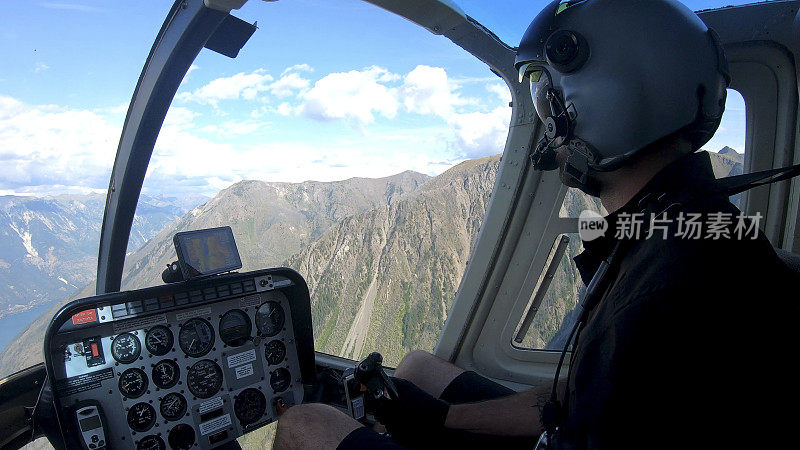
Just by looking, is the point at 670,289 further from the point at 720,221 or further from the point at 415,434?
the point at 415,434

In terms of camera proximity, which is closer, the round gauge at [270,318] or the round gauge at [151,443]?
the round gauge at [151,443]

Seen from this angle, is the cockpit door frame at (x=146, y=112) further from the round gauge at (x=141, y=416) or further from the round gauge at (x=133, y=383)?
the round gauge at (x=141, y=416)

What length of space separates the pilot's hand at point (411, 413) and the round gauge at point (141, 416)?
110 cm

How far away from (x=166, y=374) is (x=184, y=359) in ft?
0.33

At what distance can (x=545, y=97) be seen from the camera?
1359 millimetres

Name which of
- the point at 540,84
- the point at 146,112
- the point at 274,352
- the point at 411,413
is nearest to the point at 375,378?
the point at 411,413

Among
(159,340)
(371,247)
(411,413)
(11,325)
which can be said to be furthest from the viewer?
(371,247)

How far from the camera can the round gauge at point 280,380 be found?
2465 mm

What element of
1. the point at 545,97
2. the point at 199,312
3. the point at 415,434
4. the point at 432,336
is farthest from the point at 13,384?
the point at 545,97

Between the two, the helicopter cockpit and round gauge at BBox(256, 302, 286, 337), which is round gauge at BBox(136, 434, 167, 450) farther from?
round gauge at BBox(256, 302, 286, 337)

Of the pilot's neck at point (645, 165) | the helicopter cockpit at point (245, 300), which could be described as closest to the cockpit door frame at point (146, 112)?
the helicopter cockpit at point (245, 300)

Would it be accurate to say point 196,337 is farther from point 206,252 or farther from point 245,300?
point 206,252

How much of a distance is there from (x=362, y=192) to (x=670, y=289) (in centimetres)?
277

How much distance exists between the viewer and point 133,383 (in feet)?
6.87
